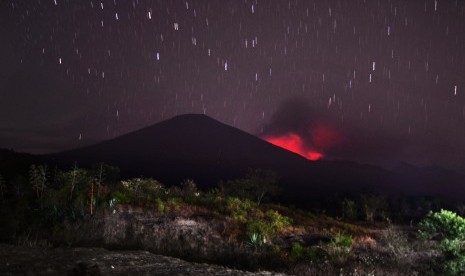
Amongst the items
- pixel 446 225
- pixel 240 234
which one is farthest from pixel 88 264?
pixel 446 225

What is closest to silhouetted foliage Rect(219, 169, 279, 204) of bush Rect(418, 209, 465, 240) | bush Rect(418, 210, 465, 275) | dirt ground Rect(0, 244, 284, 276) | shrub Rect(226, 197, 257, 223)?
shrub Rect(226, 197, 257, 223)

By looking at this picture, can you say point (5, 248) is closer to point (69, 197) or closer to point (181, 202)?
point (69, 197)

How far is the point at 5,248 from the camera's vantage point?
830 cm

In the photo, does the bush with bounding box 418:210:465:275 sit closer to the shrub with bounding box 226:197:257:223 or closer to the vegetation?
the vegetation

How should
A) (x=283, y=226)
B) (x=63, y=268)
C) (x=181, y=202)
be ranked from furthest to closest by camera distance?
(x=181, y=202), (x=283, y=226), (x=63, y=268)

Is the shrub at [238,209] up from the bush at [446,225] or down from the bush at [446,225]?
down

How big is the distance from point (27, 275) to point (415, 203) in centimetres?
8811

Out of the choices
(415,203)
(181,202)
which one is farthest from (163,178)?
(181,202)

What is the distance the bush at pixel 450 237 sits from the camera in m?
13.4

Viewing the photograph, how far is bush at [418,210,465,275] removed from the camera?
526 inches

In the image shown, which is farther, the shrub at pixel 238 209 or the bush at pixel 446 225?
the shrub at pixel 238 209

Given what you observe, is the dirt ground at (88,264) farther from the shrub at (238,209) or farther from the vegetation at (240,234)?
the shrub at (238,209)

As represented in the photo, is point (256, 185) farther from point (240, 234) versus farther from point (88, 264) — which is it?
point (88, 264)

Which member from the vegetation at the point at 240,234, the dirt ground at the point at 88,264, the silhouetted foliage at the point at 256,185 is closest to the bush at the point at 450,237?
the vegetation at the point at 240,234
